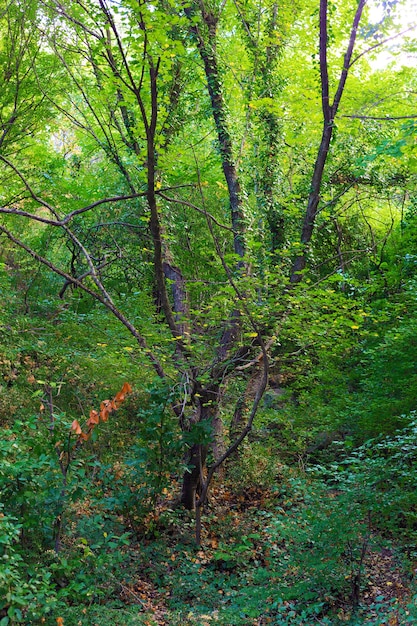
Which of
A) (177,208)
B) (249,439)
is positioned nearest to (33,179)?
(177,208)

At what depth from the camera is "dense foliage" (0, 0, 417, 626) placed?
4.43 meters

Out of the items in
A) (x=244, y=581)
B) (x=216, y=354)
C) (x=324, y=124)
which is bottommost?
(x=244, y=581)

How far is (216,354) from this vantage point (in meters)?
6.19

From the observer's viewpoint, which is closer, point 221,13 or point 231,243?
point 221,13

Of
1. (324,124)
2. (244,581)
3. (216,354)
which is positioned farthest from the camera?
(324,124)

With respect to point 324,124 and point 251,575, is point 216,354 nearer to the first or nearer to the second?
point 251,575

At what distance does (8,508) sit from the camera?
4.04 meters

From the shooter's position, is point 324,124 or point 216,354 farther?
point 324,124

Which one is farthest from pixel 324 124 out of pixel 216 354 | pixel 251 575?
pixel 251 575

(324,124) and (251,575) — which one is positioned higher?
(324,124)

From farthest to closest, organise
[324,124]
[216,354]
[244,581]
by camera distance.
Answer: [324,124] → [216,354] → [244,581]

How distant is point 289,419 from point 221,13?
Result: 5972 mm

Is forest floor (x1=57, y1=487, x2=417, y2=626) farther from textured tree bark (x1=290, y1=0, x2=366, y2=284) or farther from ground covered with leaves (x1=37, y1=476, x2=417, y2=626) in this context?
textured tree bark (x1=290, y1=0, x2=366, y2=284)

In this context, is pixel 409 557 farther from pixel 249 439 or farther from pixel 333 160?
pixel 333 160
